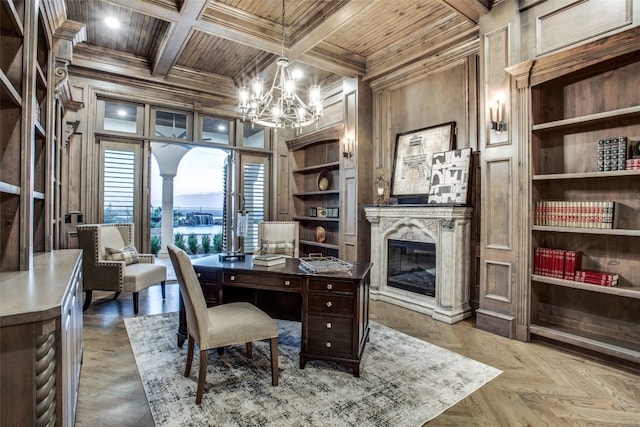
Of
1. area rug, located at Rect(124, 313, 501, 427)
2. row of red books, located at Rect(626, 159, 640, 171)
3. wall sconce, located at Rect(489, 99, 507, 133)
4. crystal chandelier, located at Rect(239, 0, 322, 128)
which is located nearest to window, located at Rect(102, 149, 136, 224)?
area rug, located at Rect(124, 313, 501, 427)

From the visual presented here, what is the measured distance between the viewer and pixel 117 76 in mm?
5090

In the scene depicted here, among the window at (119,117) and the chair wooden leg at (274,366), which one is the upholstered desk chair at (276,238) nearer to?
the chair wooden leg at (274,366)

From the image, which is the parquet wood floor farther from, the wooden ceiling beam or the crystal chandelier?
the wooden ceiling beam

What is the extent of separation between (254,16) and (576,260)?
419 centimetres

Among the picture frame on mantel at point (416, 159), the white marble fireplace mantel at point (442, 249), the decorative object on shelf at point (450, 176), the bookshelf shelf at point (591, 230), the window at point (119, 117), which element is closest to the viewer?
the bookshelf shelf at point (591, 230)

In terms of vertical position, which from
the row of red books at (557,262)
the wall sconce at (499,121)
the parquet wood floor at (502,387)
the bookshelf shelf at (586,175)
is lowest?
the parquet wood floor at (502,387)

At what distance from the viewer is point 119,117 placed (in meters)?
5.27

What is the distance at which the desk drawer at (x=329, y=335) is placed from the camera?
2455mm

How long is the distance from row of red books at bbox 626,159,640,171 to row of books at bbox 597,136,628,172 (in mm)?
31

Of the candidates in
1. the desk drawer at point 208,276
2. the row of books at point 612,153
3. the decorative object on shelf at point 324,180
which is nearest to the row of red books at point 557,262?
the row of books at point 612,153

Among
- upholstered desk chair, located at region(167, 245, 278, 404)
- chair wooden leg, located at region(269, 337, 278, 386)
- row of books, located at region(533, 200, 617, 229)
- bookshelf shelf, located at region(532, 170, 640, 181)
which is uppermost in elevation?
bookshelf shelf, located at region(532, 170, 640, 181)

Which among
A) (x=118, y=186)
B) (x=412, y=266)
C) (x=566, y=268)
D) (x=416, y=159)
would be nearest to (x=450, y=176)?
(x=416, y=159)

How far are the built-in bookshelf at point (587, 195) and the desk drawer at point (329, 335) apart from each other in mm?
1932

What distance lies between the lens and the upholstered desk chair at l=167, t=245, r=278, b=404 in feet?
6.85
